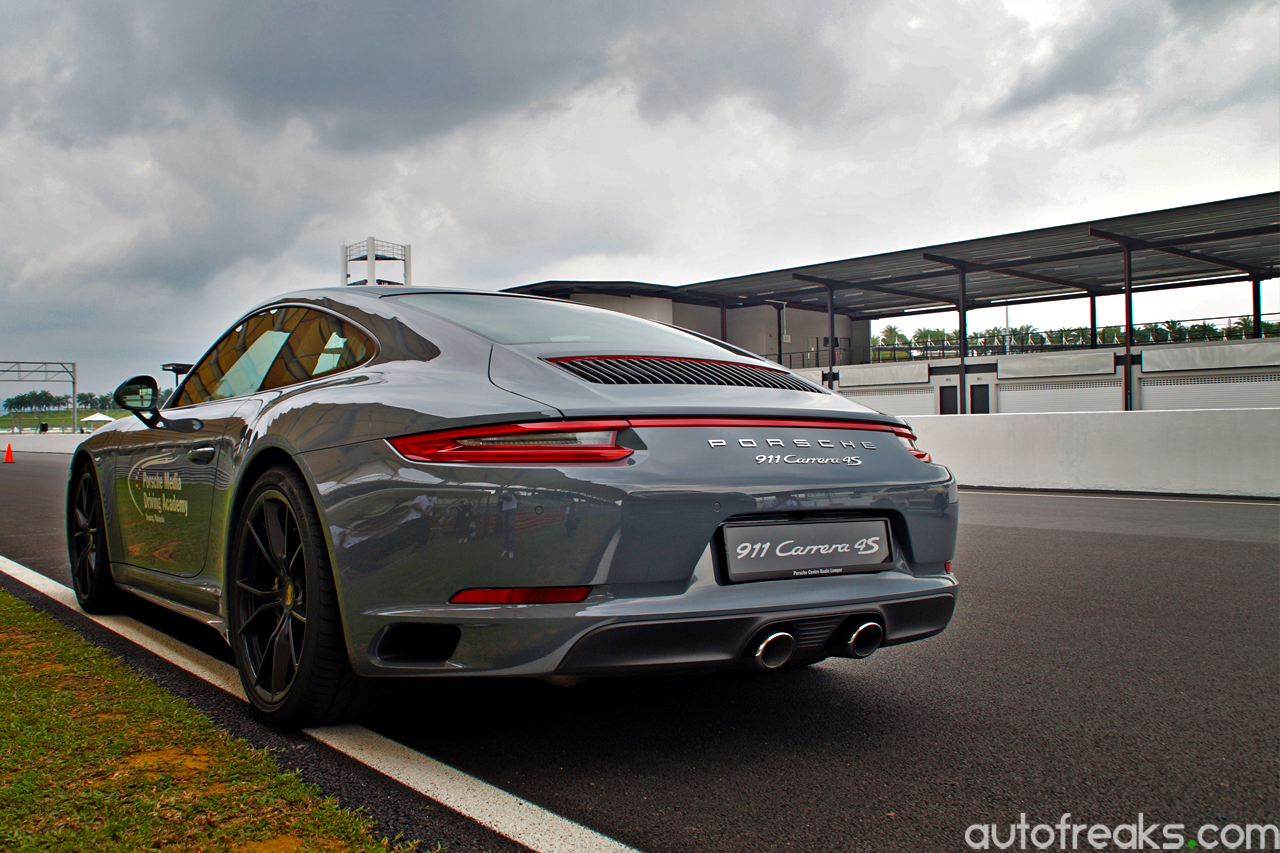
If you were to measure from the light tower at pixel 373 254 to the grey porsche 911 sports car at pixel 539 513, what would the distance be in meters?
58.0

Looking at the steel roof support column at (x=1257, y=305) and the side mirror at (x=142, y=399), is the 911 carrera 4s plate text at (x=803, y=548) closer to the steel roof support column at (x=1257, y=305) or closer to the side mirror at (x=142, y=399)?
the side mirror at (x=142, y=399)

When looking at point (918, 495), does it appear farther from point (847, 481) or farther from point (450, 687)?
point (450, 687)

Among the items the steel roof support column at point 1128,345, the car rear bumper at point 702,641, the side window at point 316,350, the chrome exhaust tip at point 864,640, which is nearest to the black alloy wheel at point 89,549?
the side window at point 316,350

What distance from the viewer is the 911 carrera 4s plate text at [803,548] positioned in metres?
2.33

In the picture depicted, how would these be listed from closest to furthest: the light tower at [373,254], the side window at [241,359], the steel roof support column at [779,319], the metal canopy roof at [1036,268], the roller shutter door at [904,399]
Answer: the side window at [241,359] < the metal canopy roof at [1036,268] < the roller shutter door at [904,399] < the steel roof support column at [779,319] < the light tower at [373,254]

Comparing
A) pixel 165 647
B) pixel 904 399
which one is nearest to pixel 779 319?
pixel 904 399

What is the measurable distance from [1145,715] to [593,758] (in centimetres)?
180

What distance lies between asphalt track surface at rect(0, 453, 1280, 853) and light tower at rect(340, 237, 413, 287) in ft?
190

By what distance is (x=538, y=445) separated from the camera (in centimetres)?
223

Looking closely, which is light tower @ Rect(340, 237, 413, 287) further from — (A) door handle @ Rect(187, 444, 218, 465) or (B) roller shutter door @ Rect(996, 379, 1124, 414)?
(A) door handle @ Rect(187, 444, 218, 465)

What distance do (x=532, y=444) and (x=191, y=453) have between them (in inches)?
70.8

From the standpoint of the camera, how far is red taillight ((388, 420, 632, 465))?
2219 millimetres

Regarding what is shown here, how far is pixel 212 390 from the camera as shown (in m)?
3.79

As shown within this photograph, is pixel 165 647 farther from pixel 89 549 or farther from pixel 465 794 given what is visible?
pixel 465 794
